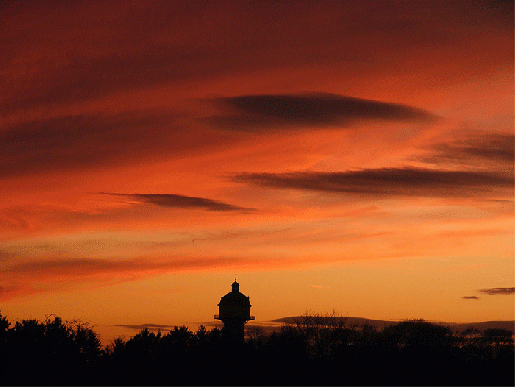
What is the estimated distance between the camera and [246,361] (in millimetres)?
73000

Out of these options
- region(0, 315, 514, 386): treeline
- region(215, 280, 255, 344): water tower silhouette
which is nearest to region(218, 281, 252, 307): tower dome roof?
region(215, 280, 255, 344): water tower silhouette

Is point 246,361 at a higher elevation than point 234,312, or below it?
below

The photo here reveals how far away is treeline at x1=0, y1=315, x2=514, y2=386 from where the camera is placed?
213 feet

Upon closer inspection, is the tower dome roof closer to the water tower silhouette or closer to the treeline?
the water tower silhouette

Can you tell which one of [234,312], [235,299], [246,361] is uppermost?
[235,299]

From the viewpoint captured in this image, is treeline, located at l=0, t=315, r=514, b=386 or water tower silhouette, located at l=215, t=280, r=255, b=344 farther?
water tower silhouette, located at l=215, t=280, r=255, b=344

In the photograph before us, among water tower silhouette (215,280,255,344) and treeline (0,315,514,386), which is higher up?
water tower silhouette (215,280,255,344)

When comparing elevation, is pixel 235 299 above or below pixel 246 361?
above

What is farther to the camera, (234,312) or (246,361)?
(234,312)

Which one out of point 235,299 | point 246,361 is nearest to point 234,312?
point 235,299

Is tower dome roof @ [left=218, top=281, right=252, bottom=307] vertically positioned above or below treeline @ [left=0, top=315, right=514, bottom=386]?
above

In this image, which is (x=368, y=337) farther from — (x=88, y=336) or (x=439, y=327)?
(x=88, y=336)

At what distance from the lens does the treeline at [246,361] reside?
64938 millimetres

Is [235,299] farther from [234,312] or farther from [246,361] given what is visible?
[246,361]
